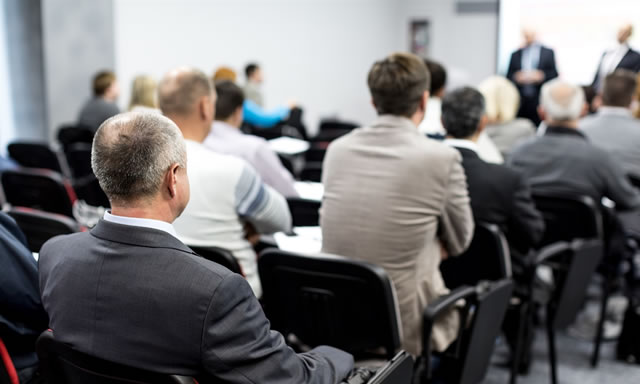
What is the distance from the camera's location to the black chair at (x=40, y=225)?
228 centimetres

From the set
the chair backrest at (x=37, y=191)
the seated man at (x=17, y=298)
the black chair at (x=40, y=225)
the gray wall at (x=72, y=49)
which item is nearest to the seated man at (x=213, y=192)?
the black chair at (x=40, y=225)

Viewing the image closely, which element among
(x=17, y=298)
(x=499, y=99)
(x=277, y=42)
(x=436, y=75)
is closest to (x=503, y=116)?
(x=499, y=99)

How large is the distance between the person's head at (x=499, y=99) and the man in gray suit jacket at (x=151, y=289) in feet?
10.9

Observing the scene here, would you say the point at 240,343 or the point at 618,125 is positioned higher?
the point at 618,125

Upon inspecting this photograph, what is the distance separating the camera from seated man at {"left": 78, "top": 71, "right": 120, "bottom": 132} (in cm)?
607

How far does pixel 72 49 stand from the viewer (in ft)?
24.8

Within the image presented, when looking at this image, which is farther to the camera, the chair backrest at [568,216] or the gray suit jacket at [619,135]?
the gray suit jacket at [619,135]

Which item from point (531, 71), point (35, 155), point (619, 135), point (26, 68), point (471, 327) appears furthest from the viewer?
point (531, 71)

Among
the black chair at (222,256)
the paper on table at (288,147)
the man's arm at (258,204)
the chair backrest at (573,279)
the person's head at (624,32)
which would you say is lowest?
the chair backrest at (573,279)

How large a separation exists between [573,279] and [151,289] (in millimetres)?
2302

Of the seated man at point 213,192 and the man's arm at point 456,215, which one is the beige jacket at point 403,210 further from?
A: the seated man at point 213,192

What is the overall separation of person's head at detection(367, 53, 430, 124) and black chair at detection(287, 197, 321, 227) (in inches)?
27.3

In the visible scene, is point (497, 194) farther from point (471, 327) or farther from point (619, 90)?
point (619, 90)

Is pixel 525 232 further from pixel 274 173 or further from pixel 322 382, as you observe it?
pixel 322 382
